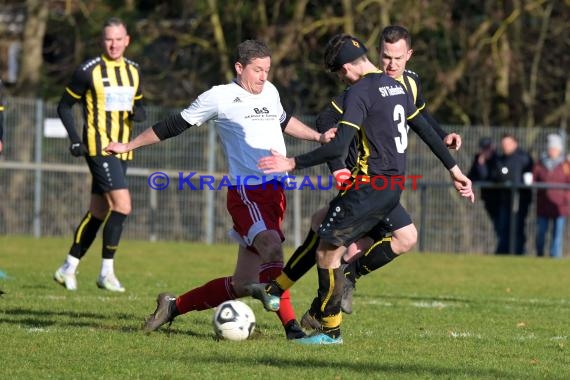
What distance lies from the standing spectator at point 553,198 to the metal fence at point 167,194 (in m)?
1.53

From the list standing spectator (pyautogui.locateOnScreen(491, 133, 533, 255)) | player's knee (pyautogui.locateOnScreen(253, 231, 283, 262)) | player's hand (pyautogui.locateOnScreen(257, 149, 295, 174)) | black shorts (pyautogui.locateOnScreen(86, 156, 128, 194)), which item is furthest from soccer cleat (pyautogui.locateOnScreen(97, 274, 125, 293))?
standing spectator (pyautogui.locateOnScreen(491, 133, 533, 255))

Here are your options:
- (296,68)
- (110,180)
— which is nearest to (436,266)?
(110,180)

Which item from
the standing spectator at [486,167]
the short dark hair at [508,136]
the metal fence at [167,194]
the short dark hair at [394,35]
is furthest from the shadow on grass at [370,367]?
the metal fence at [167,194]

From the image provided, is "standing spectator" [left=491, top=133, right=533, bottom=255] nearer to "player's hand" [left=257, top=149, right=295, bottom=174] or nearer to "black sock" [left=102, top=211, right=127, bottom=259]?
"black sock" [left=102, top=211, right=127, bottom=259]

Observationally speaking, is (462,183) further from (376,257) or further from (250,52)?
(250,52)

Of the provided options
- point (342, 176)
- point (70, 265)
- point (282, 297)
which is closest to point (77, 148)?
point (70, 265)

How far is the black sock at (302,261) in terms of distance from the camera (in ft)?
24.5

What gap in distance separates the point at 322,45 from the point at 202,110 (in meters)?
16.1

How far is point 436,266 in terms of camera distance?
16438 mm

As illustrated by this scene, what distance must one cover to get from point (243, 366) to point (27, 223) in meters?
15.5

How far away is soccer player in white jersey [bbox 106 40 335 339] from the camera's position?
7602 mm

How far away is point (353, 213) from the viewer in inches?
282

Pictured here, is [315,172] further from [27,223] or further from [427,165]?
[27,223]

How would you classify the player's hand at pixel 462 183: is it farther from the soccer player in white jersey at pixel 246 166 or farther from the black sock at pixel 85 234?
the black sock at pixel 85 234
